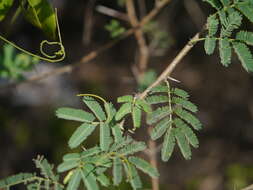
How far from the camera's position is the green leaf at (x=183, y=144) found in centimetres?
123

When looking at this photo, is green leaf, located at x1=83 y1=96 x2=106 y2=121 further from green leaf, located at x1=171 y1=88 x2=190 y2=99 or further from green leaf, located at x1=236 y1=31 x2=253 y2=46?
green leaf, located at x1=236 y1=31 x2=253 y2=46

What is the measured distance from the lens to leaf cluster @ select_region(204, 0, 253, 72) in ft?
4.03

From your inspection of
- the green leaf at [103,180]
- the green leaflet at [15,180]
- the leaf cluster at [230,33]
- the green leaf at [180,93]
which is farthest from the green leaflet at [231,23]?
the green leaflet at [15,180]

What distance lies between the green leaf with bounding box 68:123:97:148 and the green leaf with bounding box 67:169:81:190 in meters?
0.07

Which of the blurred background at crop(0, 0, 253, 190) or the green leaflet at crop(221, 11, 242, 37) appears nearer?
the green leaflet at crop(221, 11, 242, 37)

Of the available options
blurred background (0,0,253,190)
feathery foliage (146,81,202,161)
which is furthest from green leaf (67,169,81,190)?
blurred background (0,0,253,190)

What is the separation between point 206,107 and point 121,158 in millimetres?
3009

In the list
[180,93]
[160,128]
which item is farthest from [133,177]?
[180,93]

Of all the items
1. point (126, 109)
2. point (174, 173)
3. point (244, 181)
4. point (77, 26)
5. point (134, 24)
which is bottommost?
point (244, 181)

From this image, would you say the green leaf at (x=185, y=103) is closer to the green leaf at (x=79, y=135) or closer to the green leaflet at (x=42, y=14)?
the green leaf at (x=79, y=135)

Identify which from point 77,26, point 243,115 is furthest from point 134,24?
Result: point 77,26

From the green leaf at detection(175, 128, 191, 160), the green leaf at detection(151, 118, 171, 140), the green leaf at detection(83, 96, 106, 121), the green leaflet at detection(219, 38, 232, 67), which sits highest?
the green leaf at detection(83, 96, 106, 121)

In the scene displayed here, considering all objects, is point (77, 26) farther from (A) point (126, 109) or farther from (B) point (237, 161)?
(A) point (126, 109)

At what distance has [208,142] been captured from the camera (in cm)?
379
